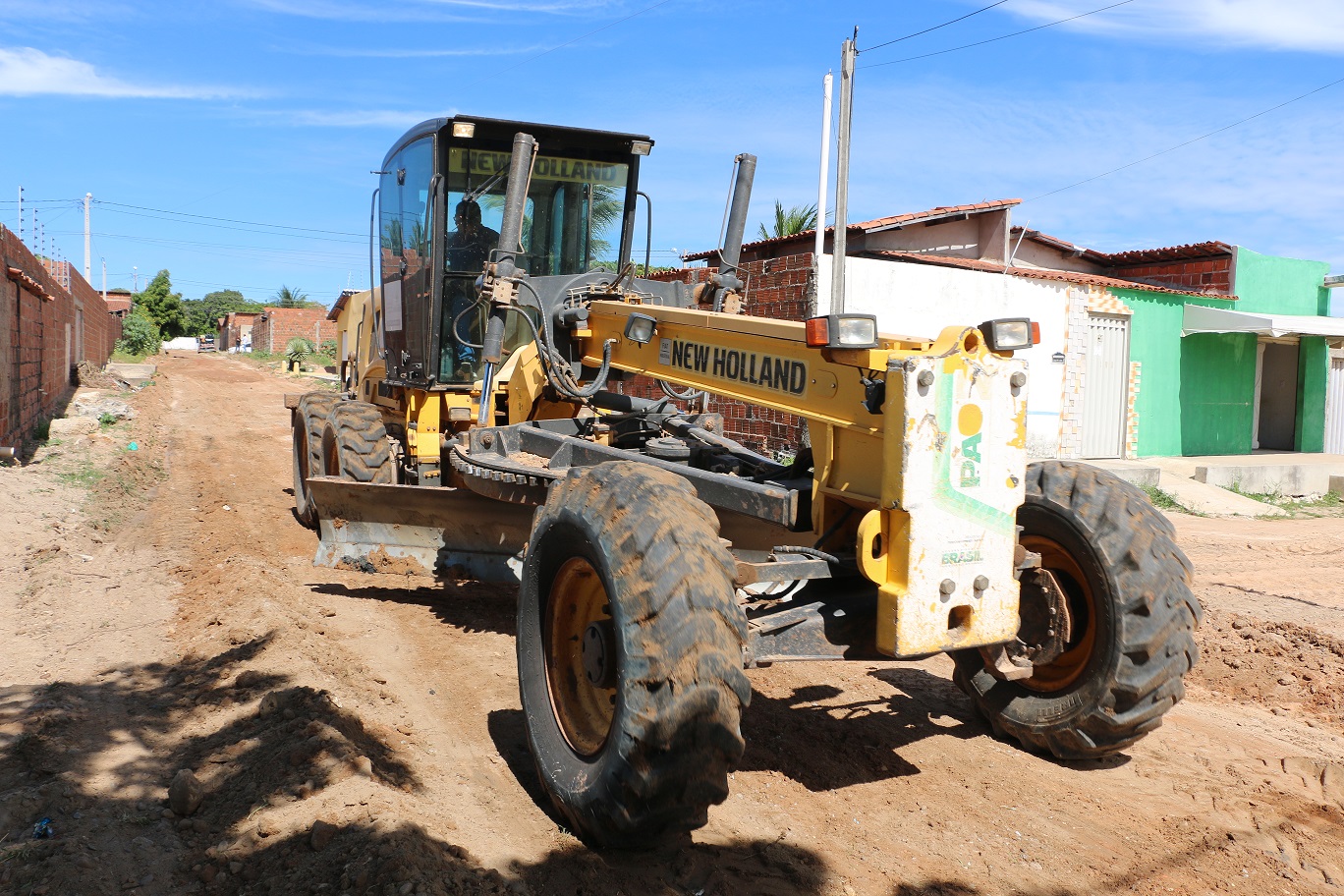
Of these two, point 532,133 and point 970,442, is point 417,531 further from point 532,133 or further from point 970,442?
point 970,442

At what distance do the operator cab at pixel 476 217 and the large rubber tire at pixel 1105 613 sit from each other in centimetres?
343

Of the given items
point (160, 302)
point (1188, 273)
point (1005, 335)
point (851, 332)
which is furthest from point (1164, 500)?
point (160, 302)

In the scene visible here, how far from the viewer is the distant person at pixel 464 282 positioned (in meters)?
6.97

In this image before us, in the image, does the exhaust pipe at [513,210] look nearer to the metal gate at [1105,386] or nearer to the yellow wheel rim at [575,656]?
the yellow wheel rim at [575,656]

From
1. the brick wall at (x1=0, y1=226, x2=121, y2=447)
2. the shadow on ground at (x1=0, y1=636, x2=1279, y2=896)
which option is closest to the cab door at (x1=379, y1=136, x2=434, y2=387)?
the shadow on ground at (x1=0, y1=636, x2=1279, y2=896)

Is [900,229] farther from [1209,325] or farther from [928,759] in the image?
[928,759]

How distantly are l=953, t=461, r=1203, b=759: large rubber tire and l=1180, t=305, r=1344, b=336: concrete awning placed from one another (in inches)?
556

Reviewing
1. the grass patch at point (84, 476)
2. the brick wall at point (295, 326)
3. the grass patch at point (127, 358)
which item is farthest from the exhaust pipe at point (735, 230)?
the brick wall at point (295, 326)

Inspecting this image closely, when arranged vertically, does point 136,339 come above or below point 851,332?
above

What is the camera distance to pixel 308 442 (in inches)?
343

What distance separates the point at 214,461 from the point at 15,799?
1159 centimetres

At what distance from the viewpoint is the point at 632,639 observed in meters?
3.29

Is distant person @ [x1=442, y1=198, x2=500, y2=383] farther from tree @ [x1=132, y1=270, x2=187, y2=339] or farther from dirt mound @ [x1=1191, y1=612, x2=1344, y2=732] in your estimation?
tree @ [x1=132, y1=270, x2=187, y2=339]

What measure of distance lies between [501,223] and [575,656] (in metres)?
3.65
